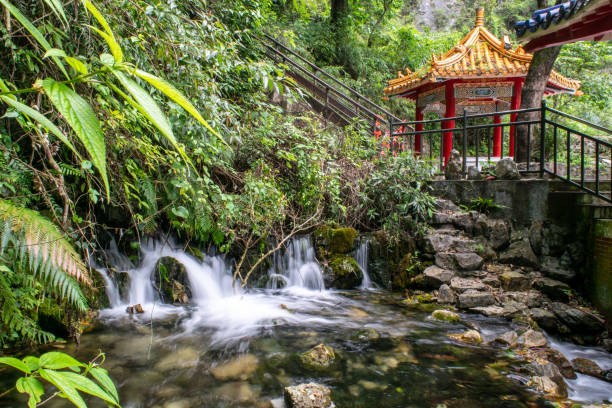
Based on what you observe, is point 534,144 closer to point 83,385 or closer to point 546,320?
point 546,320

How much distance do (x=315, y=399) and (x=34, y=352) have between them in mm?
2533

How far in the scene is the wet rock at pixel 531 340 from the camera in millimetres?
3703

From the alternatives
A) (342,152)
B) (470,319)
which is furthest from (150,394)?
(342,152)

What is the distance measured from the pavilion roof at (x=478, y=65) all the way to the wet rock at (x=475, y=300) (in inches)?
225

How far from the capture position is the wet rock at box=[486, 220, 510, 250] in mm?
5789

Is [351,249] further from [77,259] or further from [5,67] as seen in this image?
[5,67]

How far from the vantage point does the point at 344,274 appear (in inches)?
231

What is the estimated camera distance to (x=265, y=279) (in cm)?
573

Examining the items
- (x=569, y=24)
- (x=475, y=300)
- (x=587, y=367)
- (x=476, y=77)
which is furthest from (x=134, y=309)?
(x=476, y=77)

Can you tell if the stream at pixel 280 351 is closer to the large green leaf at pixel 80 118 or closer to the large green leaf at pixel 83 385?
the large green leaf at pixel 83 385

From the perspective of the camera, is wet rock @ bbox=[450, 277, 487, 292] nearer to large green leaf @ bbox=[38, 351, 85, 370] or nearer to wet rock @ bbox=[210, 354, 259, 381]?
wet rock @ bbox=[210, 354, 259, 381]

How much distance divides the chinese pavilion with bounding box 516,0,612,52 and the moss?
4.00m

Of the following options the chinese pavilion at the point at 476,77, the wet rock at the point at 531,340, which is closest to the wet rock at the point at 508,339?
the wet rock at the point at 531,340

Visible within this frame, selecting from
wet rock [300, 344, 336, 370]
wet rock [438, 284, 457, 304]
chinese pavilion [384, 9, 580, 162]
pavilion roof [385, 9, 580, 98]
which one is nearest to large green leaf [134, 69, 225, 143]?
wet rock [300, 344, 336, 370]
